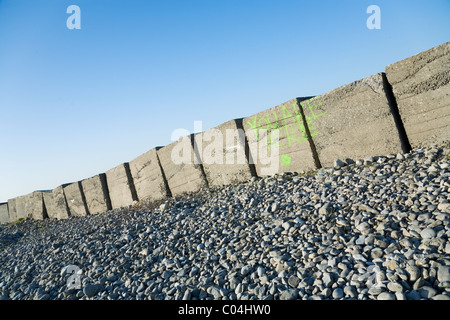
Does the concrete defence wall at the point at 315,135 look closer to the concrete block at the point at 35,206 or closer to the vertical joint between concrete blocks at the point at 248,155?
the vertical joint between concrete blocks at the point at 248,155

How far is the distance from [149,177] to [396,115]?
19.0 feet

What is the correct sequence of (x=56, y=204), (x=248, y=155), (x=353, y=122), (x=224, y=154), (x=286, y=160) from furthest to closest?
(x=56, y=204) < (x=224, y=154) < (x=248, y=155) < (x=286, y=160) < (x=353, y=122)

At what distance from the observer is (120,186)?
28.6 feet

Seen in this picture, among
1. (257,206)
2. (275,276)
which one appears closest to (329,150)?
(257,206)

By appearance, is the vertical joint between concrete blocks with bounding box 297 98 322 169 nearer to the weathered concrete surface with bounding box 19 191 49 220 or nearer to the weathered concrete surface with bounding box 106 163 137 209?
the weathered concrete surface with bounding box 106 163 137 209

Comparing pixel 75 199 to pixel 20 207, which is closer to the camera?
pixel 75 199

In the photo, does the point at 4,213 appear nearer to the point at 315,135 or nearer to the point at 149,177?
the point at 149,177

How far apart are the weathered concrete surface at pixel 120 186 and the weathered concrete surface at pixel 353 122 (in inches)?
212

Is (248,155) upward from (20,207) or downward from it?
downward

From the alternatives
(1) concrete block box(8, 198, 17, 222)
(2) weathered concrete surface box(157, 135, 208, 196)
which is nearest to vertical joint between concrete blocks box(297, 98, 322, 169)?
(2) weathered concrete surface box(157, 135, 208, 196)

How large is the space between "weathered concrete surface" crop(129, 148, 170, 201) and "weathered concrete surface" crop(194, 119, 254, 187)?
55.7 inches

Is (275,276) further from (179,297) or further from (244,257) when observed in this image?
(179,297)

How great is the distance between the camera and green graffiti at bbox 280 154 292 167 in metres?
5.51

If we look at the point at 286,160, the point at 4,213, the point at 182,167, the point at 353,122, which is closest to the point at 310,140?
the point at 286,160
